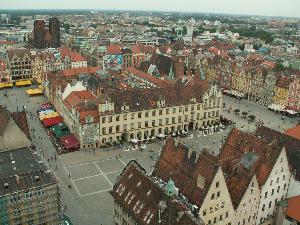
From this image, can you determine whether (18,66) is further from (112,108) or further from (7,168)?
(7,168)

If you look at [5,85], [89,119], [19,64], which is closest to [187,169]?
[89,119]

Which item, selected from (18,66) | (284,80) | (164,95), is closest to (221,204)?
(164,95)

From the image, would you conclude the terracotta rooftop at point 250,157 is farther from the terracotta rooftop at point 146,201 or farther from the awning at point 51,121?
the awning at point 51,121

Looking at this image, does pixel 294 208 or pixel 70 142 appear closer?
pixel 294 208

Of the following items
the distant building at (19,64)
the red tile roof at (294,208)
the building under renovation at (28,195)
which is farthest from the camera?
the distant building at (19,64)

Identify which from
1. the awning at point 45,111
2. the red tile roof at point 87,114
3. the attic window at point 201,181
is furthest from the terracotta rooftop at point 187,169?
the awning at point 45,111

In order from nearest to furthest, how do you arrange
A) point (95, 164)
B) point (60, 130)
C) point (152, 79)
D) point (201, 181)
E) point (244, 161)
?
point (201, 181), point (244, 161), point (95, 164), point (60, 130), point (152, 79)

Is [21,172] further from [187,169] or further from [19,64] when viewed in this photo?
[19,64]
